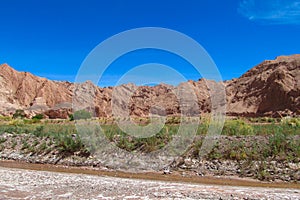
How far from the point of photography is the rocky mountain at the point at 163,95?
5609 centimetres

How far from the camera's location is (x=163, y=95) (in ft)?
261

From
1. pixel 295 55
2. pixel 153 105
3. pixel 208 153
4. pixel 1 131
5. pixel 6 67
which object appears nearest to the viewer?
pixel 208 153

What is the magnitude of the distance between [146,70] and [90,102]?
61.7 meters

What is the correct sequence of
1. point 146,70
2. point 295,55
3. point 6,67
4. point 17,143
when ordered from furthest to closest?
point 6,67
point 295,55
point 17,143
point 146,70

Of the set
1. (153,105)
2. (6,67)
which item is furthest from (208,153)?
(6,67)

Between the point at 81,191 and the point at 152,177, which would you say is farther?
the point at 152,177

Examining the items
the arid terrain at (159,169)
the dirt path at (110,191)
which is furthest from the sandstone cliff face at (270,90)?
the dirt path at (110,191)

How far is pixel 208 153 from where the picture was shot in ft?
59.6

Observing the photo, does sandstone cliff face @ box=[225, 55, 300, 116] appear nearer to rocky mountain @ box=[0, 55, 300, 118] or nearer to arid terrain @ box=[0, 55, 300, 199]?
rocky mountain @ box=[0, 55, 300, 118]

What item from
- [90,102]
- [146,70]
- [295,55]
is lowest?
[146,70]

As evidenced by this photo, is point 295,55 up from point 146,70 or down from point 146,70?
up

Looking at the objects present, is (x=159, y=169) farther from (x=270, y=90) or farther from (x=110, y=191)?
(x=270, y=90)

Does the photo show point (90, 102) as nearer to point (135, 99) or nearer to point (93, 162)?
point (135, 99)

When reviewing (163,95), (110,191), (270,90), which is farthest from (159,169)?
(163,95)
